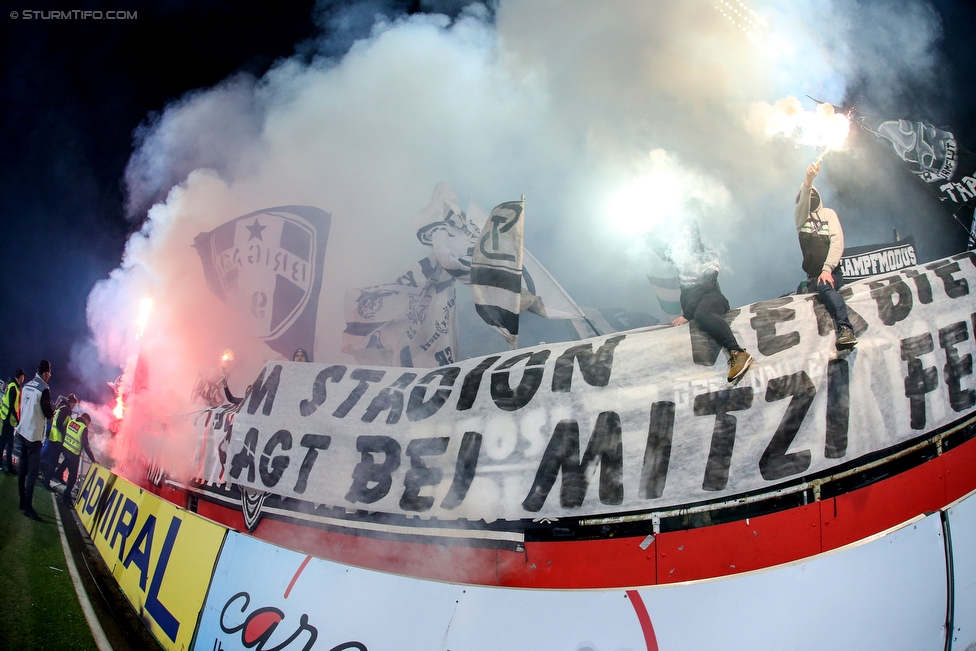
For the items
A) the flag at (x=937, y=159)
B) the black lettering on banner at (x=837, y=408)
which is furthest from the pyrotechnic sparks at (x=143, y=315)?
the flag at (x=937, y=159)

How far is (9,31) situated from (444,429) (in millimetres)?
10316

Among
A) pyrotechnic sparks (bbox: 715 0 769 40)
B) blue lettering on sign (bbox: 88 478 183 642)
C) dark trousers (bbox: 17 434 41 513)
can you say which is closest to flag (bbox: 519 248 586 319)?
blue lettering on sign (bbox: 88 478 183 642)

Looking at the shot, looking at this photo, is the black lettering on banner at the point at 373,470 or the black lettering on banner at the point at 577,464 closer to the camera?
the black lettering on banner at the point at 577,464

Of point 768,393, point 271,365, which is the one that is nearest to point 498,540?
point 768,393

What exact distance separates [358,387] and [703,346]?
2438mm

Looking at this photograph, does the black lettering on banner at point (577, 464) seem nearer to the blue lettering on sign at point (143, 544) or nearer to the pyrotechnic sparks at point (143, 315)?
the blue lettering on sign at point (143, 544)

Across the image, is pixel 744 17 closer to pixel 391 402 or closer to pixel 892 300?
pixel 892 300

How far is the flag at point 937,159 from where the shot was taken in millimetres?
5027

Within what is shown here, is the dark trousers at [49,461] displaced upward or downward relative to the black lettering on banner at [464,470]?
downward

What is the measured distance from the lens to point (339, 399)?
3568 mm

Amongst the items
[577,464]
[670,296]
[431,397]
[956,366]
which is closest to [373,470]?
[431,397]

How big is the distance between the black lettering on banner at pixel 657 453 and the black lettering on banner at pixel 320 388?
7.56 feet

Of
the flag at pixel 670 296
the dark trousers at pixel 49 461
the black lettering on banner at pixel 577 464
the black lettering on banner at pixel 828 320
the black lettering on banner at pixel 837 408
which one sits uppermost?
the flag at pixel 670 296

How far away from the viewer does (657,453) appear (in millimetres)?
2760
